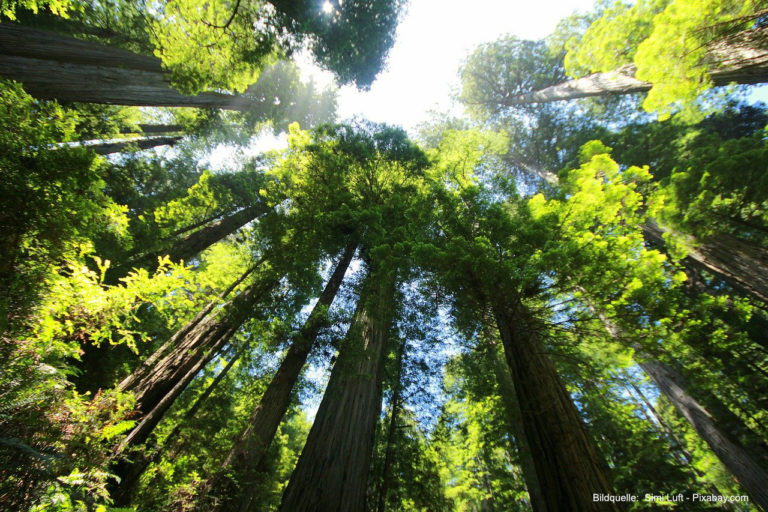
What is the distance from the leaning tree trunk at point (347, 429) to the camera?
111 inches

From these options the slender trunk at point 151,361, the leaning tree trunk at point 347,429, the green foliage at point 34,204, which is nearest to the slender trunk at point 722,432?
the leaning tree trunk at point 347,429

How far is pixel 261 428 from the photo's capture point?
499cm

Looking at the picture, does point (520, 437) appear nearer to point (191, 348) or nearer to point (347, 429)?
point (347, 429)

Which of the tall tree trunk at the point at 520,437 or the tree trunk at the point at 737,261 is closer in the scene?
the tree trunk at the point at 737,261

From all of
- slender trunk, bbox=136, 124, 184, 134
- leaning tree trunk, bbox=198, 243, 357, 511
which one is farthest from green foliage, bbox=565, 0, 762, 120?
slender trunk, bbox=136, 124, 184, 134

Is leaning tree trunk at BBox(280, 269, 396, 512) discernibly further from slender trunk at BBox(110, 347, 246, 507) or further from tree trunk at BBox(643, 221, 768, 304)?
tree trunk at BBox(643, 221, 768, 304)

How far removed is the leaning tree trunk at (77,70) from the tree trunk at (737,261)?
572 inches

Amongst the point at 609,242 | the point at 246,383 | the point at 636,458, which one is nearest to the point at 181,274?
the point at 246,383

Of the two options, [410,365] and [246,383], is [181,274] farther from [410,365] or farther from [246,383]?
[410,365]

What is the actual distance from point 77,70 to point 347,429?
347 inches

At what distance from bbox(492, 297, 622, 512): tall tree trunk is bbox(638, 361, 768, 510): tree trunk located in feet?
19.8

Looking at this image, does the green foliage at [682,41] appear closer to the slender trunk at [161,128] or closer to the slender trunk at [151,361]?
the slender trunk at [151,361]

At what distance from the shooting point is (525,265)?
377cm

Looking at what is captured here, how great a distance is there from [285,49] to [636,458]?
1506cm
